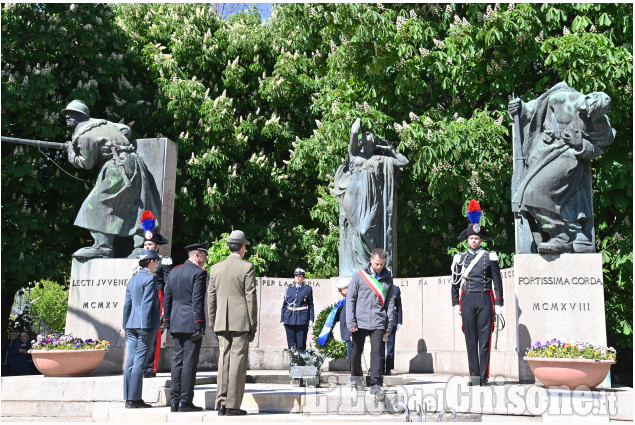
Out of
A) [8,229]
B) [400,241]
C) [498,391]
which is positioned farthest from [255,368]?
[8,229]

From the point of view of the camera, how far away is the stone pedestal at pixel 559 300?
392 inches

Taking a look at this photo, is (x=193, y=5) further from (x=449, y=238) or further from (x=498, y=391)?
(x=498, y=391)

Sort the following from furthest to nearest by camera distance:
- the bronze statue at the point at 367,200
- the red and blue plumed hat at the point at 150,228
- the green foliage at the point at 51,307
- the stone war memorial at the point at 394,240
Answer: the green foliage at the point at 51,307 → the bronze statue at the point at 367,200 → the red and blue plumed hat at the point at 150,228 → the stone war memorial at the point at 394,240

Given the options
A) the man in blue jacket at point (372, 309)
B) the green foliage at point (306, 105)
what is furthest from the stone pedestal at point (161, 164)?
the man in blue jacket at point (372, 309)

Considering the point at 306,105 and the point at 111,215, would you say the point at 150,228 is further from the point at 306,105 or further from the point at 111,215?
the point at 306,105

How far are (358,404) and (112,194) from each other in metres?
5.99

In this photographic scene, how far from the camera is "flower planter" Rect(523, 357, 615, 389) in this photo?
8.28 m

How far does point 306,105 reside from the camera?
66.3ft

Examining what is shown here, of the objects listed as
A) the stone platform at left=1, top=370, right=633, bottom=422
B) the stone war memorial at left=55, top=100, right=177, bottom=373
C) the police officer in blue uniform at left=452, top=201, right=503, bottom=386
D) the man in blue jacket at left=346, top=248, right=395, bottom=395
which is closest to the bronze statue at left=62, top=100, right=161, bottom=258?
the stone war memorial at left=55, top=100, right=177, bottom=373

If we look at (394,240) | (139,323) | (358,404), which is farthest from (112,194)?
(358,404)

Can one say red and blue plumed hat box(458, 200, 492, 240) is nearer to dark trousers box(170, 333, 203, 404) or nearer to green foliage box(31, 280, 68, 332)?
dark trousers box(170, 333, 203, 404)

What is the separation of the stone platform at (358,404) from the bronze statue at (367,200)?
416 centimetres

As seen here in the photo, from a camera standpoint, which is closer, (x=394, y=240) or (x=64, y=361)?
(x=64, y=361)

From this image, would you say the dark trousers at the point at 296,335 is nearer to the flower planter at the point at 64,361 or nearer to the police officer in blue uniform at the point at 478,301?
the flower planter at the point at 64,361
